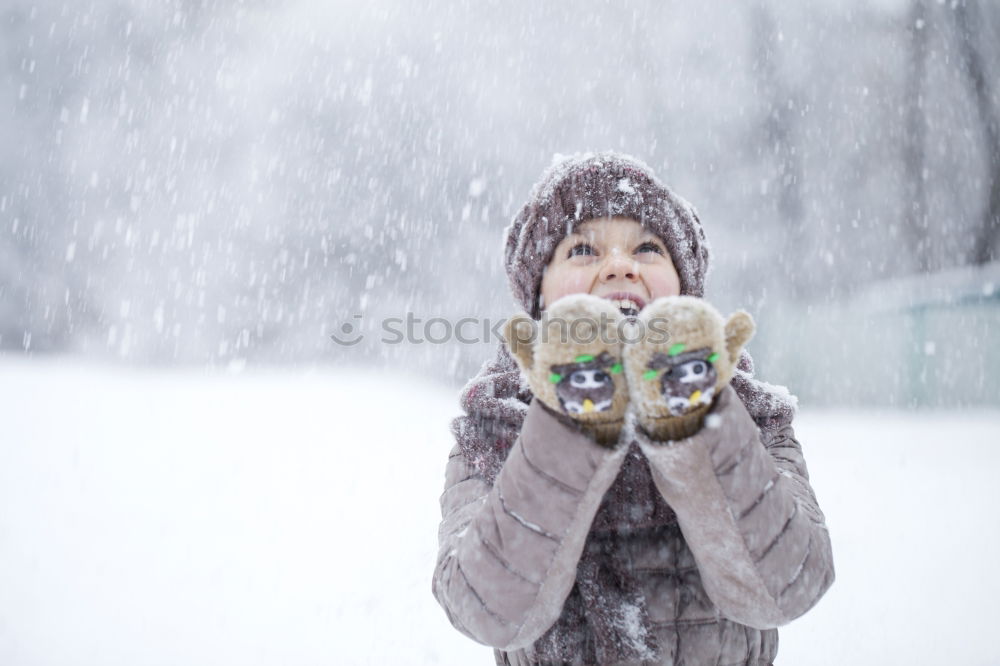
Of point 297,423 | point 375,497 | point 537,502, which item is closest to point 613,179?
point 537,502

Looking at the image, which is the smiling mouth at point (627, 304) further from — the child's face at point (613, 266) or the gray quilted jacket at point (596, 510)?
the gray quilted jacket at point (596, 510)

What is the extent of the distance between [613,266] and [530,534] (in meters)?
0.65

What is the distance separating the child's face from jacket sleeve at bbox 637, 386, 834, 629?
0.43 meters

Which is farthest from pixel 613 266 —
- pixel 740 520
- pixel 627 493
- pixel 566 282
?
pixel 740 520

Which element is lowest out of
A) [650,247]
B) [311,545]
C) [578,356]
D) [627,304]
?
[311,545]

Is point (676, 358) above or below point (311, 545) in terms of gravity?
above

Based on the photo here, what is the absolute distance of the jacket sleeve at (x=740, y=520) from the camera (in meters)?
0.81

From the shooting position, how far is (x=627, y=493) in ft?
3.50

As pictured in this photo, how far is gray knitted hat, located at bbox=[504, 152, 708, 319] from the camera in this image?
4.79 ft

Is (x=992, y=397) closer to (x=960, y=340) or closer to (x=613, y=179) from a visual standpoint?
(x=960, y=340)

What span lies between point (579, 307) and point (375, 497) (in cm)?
600

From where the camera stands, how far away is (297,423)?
373 inches

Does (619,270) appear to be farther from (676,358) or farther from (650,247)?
(676,358)

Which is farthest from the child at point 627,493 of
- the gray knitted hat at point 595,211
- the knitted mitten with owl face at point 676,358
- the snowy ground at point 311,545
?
the snowy ground at point 311,545
